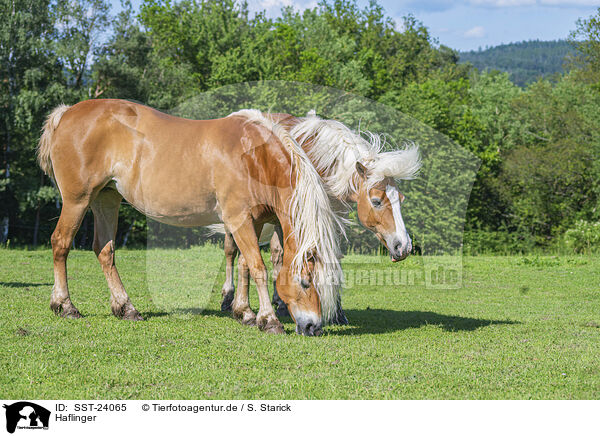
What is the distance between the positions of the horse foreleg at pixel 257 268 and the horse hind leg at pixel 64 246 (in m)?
2.27

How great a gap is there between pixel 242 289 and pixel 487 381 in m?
3.44

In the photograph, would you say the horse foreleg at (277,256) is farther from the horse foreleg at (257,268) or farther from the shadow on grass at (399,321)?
the horse foreleg at (257,268)

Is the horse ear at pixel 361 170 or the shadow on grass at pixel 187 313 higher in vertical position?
the horse ear at pixel 361 170

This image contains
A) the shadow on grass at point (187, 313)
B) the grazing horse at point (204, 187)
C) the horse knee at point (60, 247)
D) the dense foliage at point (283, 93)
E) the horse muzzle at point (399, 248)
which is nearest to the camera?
the grazing horse at point (204, 187)

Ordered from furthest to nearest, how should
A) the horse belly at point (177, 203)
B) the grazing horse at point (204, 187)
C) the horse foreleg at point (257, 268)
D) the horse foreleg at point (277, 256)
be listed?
the horse foreleg at point (277, 256)
the horse belly at point (177, 203)
the horse foreleg at point (257, 268)
the grazing horse at point (204, 187)

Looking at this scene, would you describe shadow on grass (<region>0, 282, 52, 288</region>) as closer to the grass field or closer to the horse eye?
the grass field

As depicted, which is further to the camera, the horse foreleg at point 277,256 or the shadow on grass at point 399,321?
the horse foreleg at point 277,256

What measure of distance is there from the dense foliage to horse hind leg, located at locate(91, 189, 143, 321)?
22.5 feet

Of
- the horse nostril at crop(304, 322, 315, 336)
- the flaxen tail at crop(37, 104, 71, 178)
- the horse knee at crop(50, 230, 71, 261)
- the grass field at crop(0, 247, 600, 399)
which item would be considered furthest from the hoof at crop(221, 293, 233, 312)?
the flaxen tail at crop(37, 104, 71, 178)

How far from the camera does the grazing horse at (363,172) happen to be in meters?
6.47

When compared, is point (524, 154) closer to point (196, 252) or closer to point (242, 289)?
point (196, 252)

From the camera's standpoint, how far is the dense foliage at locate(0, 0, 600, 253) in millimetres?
28688
